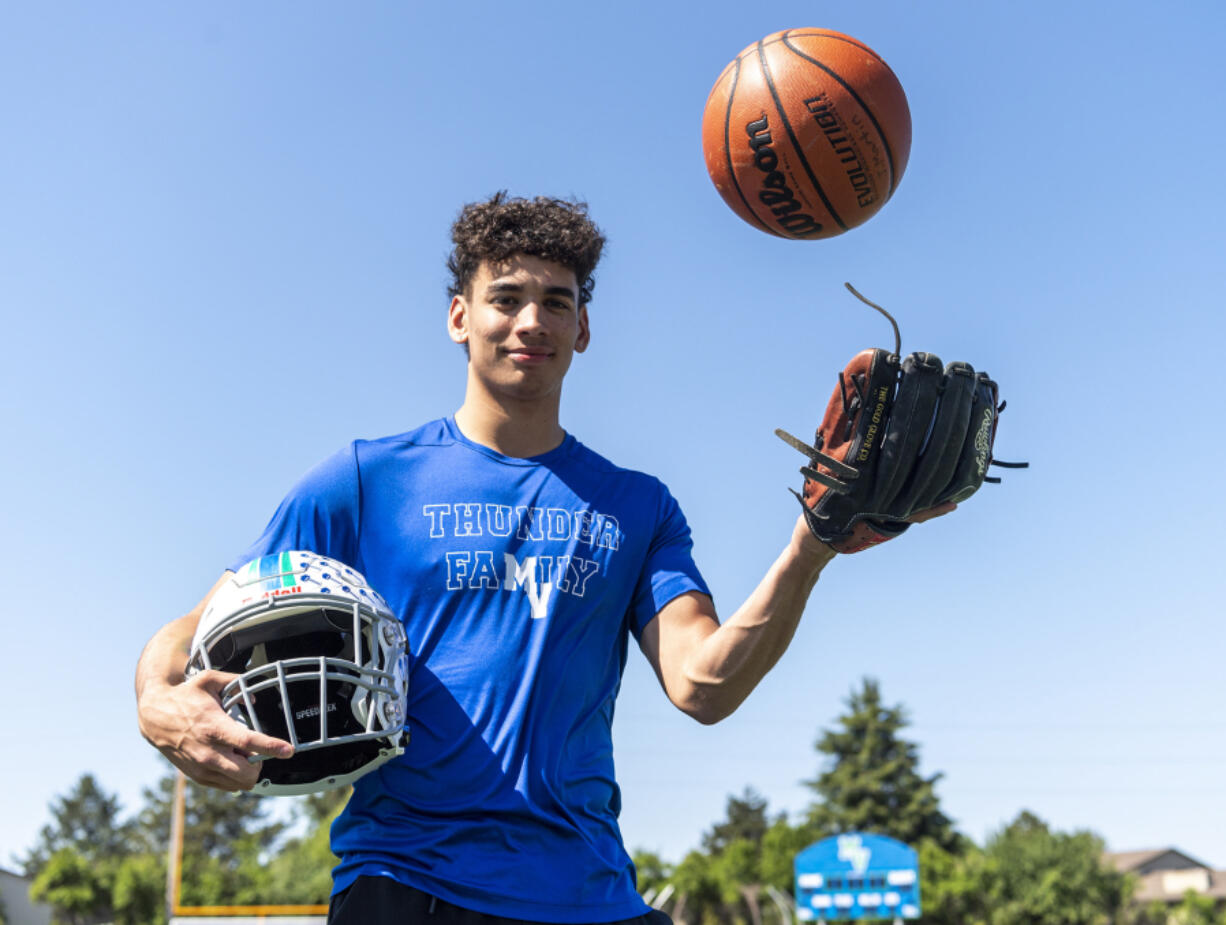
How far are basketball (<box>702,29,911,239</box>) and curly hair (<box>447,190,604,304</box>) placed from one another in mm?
703

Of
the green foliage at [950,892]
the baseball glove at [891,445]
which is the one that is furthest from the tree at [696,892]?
the baseball glove at [891,445]

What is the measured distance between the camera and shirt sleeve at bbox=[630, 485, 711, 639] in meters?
3.61

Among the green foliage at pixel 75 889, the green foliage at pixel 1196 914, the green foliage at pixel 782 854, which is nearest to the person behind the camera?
the green foliage at pixel 1196 914

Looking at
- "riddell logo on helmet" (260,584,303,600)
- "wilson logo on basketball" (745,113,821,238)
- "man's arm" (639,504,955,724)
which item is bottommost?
"man's arm" (639,504,955,724)

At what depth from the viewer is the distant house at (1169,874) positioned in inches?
2940

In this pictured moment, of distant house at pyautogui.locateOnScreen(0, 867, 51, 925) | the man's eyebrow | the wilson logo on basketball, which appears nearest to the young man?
the man's eyebrow

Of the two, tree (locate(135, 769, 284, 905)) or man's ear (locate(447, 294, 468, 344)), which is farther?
tree (locate(135, 769, 284, 905))

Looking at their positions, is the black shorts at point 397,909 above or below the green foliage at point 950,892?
above

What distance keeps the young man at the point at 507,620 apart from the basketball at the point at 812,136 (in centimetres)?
78

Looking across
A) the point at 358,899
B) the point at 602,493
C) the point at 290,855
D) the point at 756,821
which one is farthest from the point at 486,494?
the point at 756,821

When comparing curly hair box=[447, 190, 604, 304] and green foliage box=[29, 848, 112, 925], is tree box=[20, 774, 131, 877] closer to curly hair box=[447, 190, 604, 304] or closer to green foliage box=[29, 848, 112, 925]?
green foliage box=[29, 848, 112, 925]

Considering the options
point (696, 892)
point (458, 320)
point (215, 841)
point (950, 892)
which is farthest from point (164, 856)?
point (458, 320)

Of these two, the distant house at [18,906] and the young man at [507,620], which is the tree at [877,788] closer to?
the distant house at [18,906]

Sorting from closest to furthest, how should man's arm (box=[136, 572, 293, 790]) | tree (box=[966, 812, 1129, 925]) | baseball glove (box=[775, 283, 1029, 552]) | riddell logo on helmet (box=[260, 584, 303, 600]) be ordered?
1. baseball glove (box=[775, 283, 1029, 552])
2. man's arm (box=[136, 572, 293, 790])
3. riddell logo on helmet (box=[260, 584, 303, 600])
4. tree (box=[966, 812, 1129, 925])
